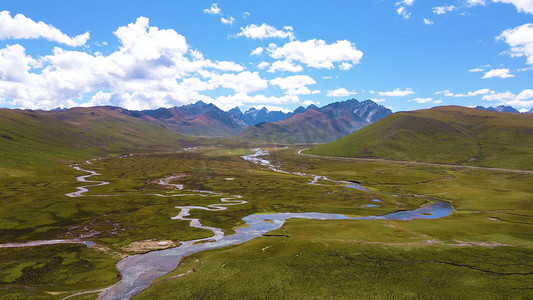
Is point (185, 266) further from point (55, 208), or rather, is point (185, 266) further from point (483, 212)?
Result: point (483, 212)

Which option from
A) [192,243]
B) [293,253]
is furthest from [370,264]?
[192,243]

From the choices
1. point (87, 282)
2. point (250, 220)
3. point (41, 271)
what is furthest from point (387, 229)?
point (41, 271)

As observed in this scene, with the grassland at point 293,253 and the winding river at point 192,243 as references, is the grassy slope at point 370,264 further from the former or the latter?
the winding river at point 192,243

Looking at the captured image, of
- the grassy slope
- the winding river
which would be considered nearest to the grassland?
the grassy slope

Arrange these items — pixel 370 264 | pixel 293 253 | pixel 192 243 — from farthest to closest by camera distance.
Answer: pixel 192 243 < pixel 293 253 < pixel 370 264

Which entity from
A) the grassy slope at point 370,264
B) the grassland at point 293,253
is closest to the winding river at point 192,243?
the grassland at point 293,253

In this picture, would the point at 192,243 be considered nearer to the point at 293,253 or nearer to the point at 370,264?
the point at 293,253

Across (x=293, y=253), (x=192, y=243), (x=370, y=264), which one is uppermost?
(x=370, y=264)

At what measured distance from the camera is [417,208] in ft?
380

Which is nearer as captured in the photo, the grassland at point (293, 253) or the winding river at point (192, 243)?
the grassland at point (293, 253)

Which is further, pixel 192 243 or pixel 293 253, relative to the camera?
pixel 192 243

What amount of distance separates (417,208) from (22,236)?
450 ft

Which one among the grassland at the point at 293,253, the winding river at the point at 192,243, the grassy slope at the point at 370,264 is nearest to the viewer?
the grassy slope at the point at 370,264

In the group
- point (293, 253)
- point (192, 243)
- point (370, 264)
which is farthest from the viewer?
point (192, 243)
